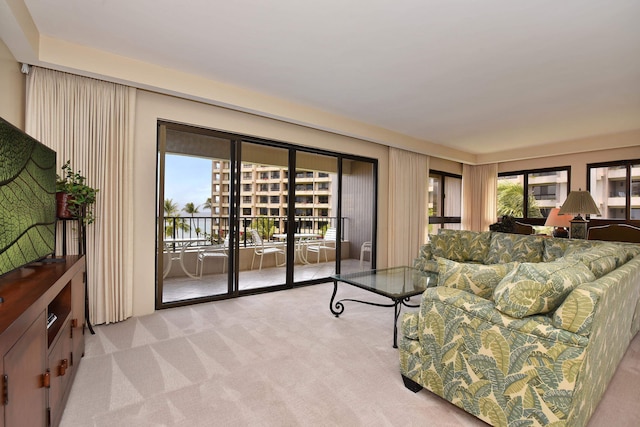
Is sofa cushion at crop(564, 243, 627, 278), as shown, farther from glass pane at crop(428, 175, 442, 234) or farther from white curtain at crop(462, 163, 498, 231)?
white curtain at crop(462, 163, 498, 231)

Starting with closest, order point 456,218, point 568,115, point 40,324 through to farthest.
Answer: point 40,324, point 568,115, point 456,218

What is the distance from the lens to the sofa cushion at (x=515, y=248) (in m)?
3.75

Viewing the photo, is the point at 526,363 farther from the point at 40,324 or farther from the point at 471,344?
the point at 40,324

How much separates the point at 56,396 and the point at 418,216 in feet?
18.7

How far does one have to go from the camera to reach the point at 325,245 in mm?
5465

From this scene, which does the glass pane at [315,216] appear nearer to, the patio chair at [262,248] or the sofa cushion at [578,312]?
the patio chair at [262,248]

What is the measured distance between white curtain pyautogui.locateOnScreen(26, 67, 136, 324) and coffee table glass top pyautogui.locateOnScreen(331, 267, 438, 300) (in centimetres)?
214

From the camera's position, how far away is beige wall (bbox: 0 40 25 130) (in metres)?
2.25

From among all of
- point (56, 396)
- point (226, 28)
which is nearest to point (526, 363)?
point (56, 396)

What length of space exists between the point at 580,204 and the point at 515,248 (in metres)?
1.08

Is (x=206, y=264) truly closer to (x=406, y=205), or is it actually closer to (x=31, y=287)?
(x=31, y=287)

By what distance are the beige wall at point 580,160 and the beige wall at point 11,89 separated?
776 centimetres

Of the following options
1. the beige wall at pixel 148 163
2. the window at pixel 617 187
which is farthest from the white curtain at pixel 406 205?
the beige wall at pixel 148 163

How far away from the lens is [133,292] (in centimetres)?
320
